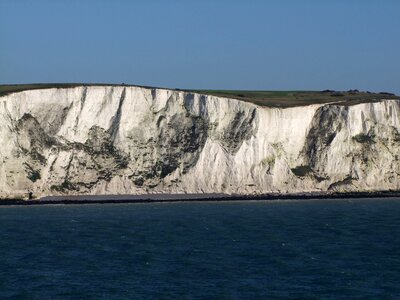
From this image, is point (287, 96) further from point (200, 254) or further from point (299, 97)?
point (200, 254)

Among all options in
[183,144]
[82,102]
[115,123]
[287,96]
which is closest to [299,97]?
[287,96]

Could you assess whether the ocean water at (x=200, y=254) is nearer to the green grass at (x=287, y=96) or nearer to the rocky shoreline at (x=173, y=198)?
the rocky shoreline at (x=173, y=198)

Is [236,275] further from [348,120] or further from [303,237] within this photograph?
[348,120]

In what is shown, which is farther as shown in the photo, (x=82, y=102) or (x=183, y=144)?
(x=183, y=144)

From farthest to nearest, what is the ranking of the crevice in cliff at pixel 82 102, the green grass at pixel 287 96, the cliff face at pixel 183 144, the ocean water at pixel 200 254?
1. the green grass at pixel 287 96
2. the crevice in cliff at pixel 82 102
3. the cliff face at pixel 183 144
4. the ocean water at pixel 200 254

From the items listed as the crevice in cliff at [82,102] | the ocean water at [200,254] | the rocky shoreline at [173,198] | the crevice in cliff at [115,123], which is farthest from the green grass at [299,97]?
the ocean water at [200,254]

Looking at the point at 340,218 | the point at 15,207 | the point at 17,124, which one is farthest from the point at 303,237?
the point at 17,124

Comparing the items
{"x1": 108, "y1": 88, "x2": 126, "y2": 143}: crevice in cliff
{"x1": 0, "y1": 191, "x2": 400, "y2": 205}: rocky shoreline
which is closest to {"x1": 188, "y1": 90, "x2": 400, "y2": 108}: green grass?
{"x1": 108, "y1": 88, "x2": 126, "y2": 143}: crevice in cliff
